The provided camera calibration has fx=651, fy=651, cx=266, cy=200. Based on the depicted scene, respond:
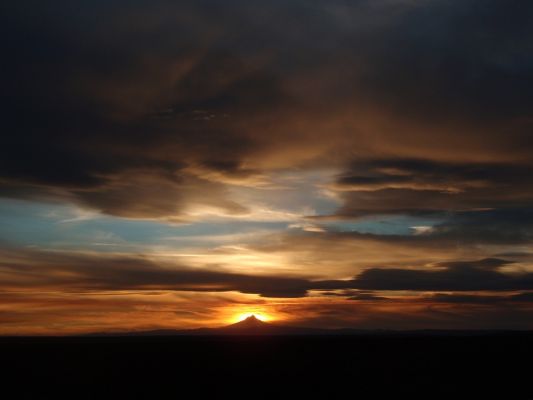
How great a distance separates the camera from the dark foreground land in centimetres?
4681

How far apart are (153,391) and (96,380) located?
23.8 ft

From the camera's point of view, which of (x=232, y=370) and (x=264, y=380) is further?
(x=232, y=370)

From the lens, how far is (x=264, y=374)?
56500 mm

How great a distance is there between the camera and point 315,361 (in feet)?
221

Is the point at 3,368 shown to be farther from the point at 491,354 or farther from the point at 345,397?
the point at 491,354

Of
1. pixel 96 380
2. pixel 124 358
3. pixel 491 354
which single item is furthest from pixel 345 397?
pixel 491 354

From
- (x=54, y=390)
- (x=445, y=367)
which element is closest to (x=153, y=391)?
(x=54, y=390)

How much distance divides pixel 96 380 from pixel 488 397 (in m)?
29.5

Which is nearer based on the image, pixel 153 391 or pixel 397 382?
pixel 153 391

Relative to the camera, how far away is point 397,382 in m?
53.7

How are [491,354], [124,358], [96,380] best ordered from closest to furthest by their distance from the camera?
1. [96,380]
2. [124,358]
3. [491,354]

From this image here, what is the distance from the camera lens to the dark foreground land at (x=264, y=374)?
4681 centimetres

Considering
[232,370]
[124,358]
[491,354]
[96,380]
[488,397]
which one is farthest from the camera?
[491,354]

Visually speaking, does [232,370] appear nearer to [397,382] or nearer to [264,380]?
[264,380]
